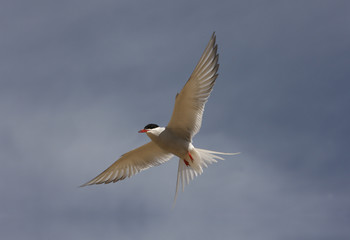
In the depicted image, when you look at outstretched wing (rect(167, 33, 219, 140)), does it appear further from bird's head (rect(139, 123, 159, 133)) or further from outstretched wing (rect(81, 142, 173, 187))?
outstretched wing (rect(81, 142, 173, 187))

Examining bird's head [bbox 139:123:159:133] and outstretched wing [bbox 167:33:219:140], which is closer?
outstretched wing [bbox 167:33:219:140]

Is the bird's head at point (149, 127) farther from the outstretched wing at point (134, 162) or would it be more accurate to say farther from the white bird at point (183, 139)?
the outstretched wing at point (134, 162)

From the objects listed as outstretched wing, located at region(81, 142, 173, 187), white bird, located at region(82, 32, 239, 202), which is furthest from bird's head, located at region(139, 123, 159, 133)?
outstretched wing, located at region(81, 142, 173, 187)

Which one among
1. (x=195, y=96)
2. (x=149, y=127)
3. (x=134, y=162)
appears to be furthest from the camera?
(x=134, y=162)

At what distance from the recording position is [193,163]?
35.5 ft

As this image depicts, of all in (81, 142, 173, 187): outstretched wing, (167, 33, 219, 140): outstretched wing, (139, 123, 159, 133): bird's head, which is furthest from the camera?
(81, 142, 173, 187): outstretched wing

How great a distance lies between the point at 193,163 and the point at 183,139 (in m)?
0.73

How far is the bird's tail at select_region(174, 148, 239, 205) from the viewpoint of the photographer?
10672mm

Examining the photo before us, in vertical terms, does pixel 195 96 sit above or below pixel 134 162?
above

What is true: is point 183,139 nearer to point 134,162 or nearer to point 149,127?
point 149,127

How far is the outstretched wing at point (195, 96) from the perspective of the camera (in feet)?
31.0

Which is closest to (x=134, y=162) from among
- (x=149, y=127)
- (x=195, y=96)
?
(x=149, y=127)

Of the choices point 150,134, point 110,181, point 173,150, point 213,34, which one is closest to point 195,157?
point 173,150

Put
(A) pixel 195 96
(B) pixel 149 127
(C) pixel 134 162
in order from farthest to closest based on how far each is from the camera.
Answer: (C) pixel 134 162
(B) pixel 149 127
(A) pixel 195 96
